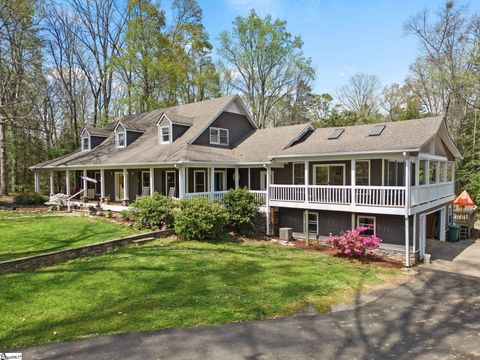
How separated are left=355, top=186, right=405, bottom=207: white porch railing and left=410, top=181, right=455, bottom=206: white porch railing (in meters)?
Result: 0.48

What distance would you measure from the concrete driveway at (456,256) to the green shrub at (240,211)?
26.5ft

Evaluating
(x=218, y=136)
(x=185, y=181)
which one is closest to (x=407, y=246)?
(x=185, y=181)

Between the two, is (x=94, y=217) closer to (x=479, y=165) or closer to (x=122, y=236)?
(x=122, y=236)

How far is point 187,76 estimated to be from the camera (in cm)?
3734

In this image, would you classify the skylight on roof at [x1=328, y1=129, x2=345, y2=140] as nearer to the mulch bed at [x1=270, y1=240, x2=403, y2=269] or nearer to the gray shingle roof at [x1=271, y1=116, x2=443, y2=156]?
the gray shingle roof at [x1=271, y1=116, x2=443, y2=156]

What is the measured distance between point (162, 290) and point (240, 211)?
8278mm

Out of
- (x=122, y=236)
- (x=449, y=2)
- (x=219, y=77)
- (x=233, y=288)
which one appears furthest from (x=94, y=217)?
(x=449, y=2)

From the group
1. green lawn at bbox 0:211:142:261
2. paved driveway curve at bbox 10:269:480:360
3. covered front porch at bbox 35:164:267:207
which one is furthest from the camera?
covered front porch at bbox 35:164:267:207

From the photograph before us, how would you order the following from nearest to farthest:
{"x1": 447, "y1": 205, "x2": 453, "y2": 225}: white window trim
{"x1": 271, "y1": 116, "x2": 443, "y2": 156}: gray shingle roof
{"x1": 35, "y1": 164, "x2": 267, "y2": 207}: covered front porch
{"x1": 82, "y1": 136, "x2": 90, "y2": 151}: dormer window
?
{"x1": 271, "y1": 116, "x2": 443, "y2": 156}: gray shingle roof
{"x1": 35, "y1": 164, "x2": 267, "y2": 207}: covered front porch
{"x1": 447, "y1": 205, "x2": 453, "y2": 225}: white window trim
{"x1": 82, "y1": 136, "x2": 90, "y2": 151}: dormer window

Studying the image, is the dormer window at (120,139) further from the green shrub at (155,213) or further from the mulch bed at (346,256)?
the mulch bed at (346,256)

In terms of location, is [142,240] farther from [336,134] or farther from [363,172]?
[336,134]

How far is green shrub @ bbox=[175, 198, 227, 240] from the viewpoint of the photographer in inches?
575

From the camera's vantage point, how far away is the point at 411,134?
47.2 feet

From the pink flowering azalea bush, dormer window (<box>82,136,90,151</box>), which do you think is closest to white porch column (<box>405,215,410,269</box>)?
the pink flowering azalea bush
